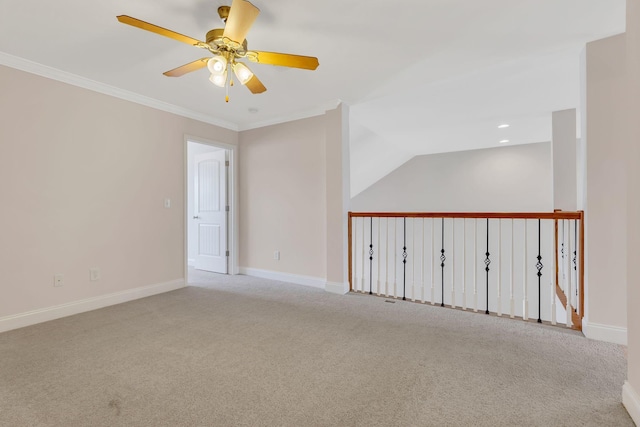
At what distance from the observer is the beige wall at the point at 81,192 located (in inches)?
104

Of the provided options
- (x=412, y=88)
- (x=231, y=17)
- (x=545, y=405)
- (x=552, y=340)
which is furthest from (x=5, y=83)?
(x=552, y=340)

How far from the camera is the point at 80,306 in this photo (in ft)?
9.96

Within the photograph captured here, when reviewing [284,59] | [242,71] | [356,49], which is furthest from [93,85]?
[356,49]

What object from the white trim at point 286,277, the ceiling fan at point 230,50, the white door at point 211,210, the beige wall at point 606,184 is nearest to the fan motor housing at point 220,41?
the ceiling fan at point 230,50

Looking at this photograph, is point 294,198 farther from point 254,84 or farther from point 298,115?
point 254,84

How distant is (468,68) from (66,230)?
14.1 feet

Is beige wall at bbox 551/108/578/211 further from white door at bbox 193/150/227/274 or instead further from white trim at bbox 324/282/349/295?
white door at bbox 193/150/227/274

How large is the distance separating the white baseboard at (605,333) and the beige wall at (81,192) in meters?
4.39

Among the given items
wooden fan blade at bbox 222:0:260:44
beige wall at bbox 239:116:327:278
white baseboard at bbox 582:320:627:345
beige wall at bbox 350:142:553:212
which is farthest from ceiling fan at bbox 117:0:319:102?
beige wall at bbox 350:142:553:212

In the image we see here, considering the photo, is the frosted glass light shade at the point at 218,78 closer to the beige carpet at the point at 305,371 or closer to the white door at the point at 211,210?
the beige carpet at the point at 305,371

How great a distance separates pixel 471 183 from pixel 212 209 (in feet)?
18.5

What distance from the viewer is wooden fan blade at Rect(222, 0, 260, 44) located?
1.58 m

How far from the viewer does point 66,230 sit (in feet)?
9.70

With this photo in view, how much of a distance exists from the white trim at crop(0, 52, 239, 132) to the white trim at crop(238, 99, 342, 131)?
22.6 inches
